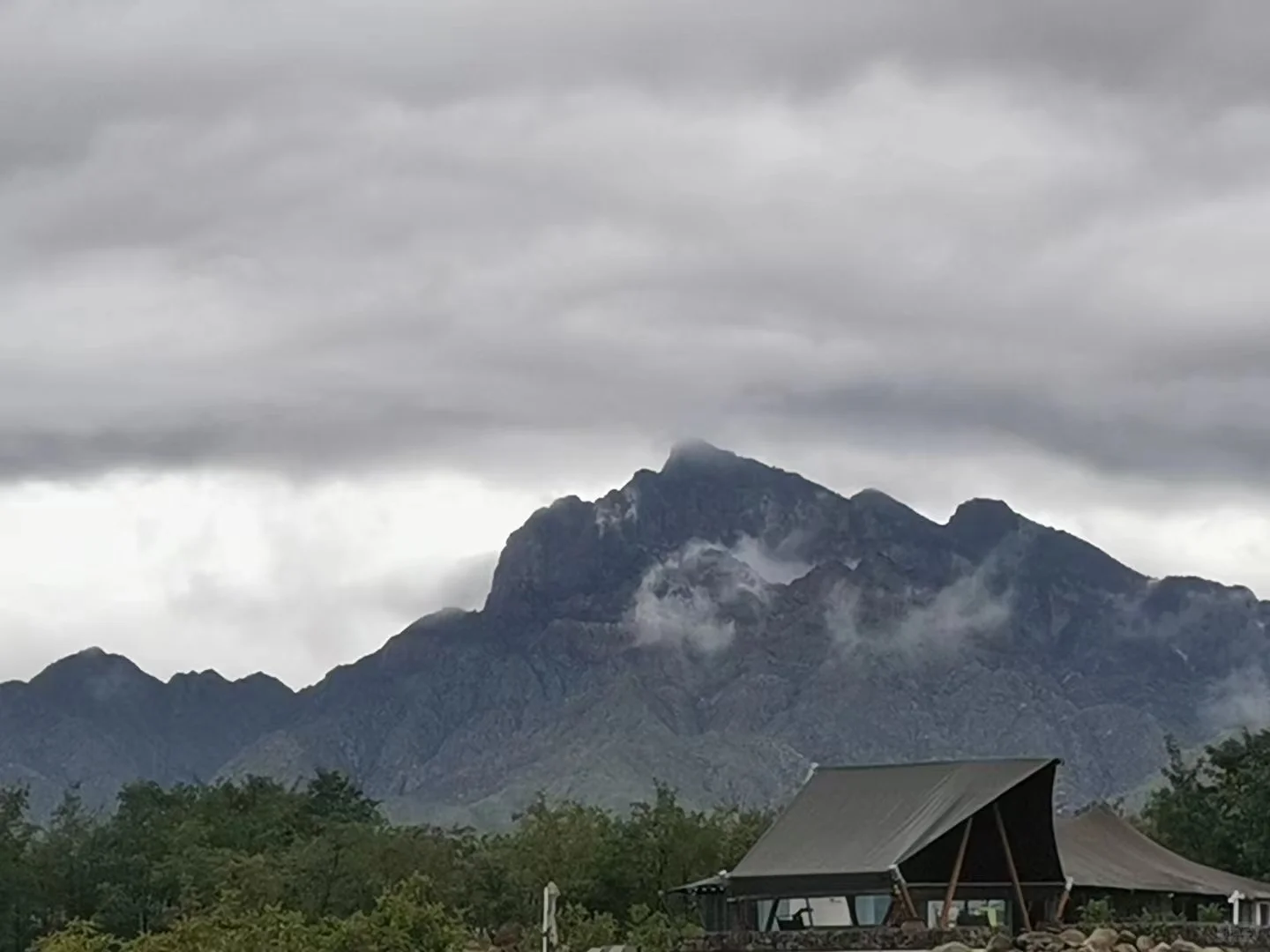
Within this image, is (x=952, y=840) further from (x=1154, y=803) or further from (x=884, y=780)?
(x=1154, y=803)

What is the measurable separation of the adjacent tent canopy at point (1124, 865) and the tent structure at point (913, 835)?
121 inches

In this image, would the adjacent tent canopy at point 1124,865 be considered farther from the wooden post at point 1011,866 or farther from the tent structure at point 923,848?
the wooden post at point 1011,866

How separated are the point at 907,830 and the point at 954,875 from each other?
4.97 feet

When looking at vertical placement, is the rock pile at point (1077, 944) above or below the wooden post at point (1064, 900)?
below

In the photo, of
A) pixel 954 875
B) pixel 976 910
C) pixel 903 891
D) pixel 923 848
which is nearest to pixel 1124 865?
pixel 976 910

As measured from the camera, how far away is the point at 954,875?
2318 inches

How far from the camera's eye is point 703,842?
80.5 meters

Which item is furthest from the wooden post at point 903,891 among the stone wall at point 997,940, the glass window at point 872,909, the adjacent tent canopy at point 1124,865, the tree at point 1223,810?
the tree at point 1223,810

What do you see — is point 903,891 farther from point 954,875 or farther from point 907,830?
point 907,830

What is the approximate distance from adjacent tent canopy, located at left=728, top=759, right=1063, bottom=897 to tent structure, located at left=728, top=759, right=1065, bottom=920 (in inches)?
0.9

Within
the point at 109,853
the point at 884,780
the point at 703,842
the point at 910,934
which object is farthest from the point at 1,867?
the point at 910,934

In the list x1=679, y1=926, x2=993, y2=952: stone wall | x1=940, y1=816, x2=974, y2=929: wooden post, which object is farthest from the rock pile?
x1=940, y1=816, x2=974, y2=929: wooden post

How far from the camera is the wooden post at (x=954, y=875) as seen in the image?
5825cm

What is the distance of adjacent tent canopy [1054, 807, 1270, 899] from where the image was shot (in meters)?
66.1
